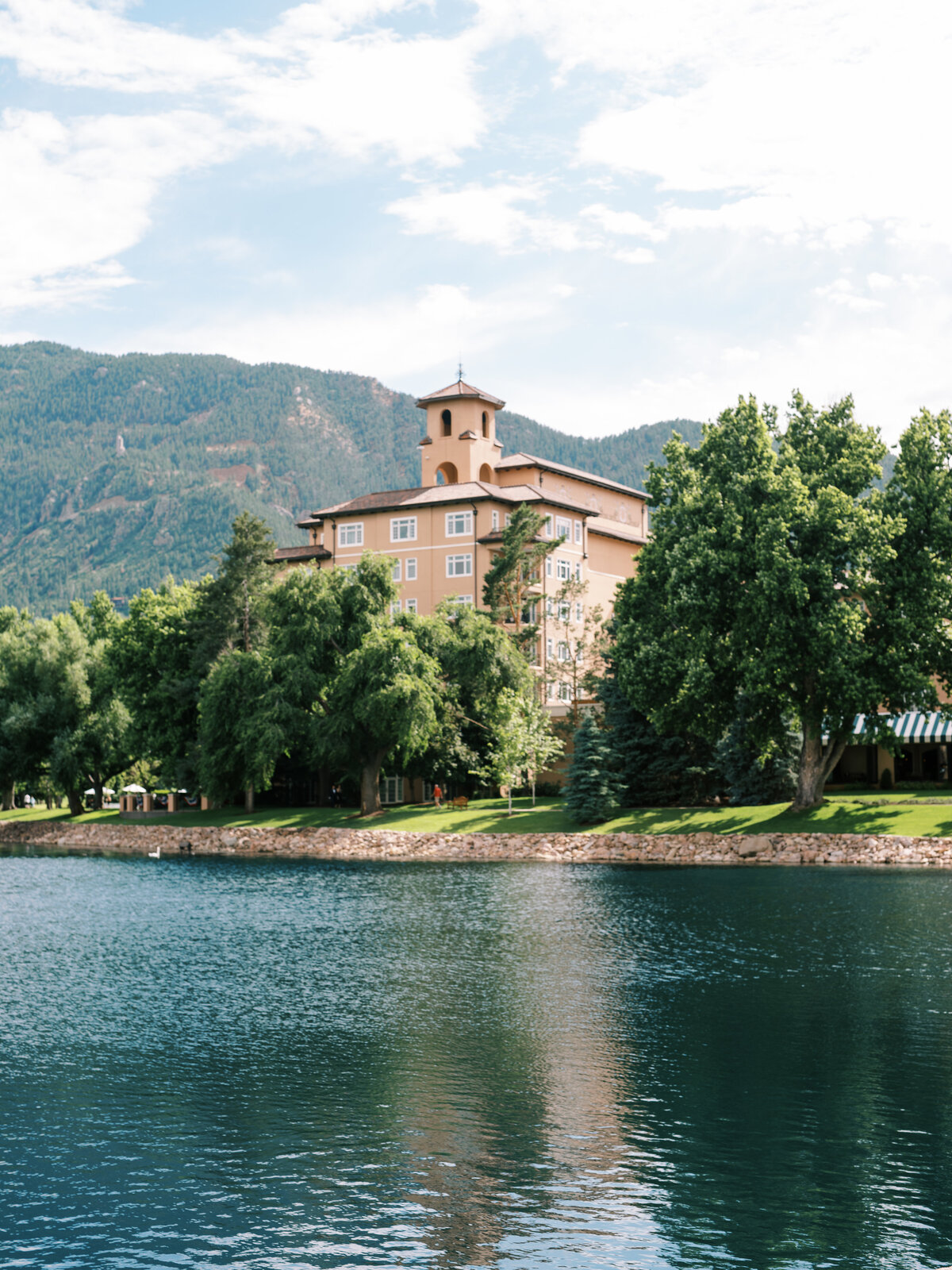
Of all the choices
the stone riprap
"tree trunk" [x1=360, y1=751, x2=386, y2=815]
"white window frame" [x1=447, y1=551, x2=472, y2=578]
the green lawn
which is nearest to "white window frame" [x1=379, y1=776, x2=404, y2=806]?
the green lawn

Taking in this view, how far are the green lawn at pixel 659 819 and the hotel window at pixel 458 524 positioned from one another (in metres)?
23.9

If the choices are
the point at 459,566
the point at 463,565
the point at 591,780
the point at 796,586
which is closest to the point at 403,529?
the point at 459,566

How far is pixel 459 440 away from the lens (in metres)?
96.1

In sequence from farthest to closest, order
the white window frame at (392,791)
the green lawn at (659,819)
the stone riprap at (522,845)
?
the white window frame at (392,791) → the green lawn at (659,819) → the stone riprap at (522,845)

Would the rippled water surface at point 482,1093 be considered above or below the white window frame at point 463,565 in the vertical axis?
below

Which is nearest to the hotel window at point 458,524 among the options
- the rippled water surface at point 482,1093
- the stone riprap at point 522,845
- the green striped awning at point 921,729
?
the stone riprap at point 522,845

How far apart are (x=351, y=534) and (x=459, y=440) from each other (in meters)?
12.1

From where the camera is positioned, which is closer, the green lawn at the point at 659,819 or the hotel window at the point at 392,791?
the green lawn at the point at 659,819

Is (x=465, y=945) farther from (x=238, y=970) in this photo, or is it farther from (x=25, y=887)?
(x=25, y=887)

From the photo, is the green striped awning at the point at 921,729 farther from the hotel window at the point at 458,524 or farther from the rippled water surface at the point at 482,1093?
the hotel window at the point at 458,524

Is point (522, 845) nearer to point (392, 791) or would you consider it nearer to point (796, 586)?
point (796, 586)

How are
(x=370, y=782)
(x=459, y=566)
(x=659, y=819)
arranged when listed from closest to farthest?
(x=659, y=819) < (x=370, y=782) < (x=459, y=566)

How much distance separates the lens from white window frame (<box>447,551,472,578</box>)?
85375mm

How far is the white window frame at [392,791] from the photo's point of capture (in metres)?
75.6
